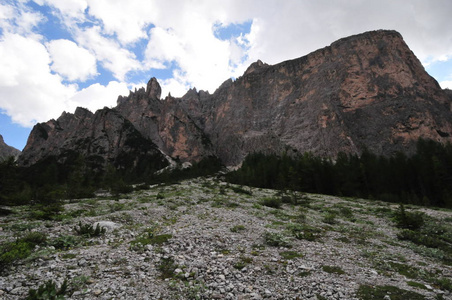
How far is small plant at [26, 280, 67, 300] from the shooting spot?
239 inches

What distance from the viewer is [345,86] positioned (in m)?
161

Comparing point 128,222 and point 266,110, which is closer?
point 128,222

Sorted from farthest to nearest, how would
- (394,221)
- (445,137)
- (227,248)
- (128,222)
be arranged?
(445,137)
(394,221)
(128,222)
(227,248)

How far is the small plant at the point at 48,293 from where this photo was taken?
239 inches

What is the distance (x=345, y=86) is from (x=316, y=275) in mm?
182206

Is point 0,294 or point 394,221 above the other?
point 0,294

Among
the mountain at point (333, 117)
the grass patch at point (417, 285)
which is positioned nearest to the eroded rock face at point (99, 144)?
the mountain at point (333, 117)

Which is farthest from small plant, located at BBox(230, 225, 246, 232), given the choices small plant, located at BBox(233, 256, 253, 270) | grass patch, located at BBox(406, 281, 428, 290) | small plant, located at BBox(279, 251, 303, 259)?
grass patch, located at BBox(406, 281, 428, 290)

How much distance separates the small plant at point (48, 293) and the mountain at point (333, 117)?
14317 centimetres

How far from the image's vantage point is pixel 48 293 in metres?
6.41

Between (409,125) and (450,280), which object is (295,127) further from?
(450,280)

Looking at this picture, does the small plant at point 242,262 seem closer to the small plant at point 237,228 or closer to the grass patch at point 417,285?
the small plant at point 237,228

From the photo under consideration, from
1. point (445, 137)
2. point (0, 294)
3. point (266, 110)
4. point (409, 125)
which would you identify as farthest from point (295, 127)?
point (0, 294)

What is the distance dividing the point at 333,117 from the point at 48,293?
169 metres
